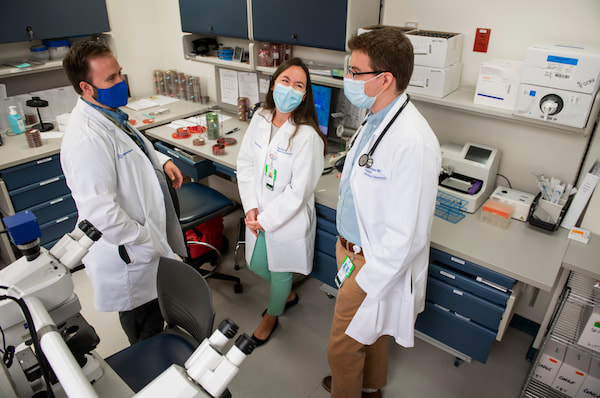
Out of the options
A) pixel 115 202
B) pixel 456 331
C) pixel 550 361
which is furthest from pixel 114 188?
pixel 550 361

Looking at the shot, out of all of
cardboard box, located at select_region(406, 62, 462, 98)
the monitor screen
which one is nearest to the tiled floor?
the monitor screen

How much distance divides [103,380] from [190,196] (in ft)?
5.23

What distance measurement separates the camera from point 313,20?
232 cm

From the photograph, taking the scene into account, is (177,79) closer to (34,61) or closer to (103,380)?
(34,61)

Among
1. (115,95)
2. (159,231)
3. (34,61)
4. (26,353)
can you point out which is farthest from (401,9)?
(34,61)

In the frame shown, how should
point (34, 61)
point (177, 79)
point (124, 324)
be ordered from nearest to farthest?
1. point (124, 324)
2. point (34, 61)
3. point (177, 79)

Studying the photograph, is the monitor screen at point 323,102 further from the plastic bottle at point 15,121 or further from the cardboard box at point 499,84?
the plastic bottle at point 15,121

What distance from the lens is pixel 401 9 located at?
232 centimetres

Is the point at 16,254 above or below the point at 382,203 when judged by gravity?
below

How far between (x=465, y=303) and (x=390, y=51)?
1250mm

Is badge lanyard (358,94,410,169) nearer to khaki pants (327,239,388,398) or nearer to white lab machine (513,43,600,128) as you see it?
khaki pants (327,239,388,398)

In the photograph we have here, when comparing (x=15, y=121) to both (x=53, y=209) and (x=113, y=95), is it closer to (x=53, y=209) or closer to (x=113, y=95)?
(x=53, y=209)

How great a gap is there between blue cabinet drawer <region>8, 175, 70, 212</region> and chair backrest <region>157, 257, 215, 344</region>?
166 cm

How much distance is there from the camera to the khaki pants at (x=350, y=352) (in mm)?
1704
